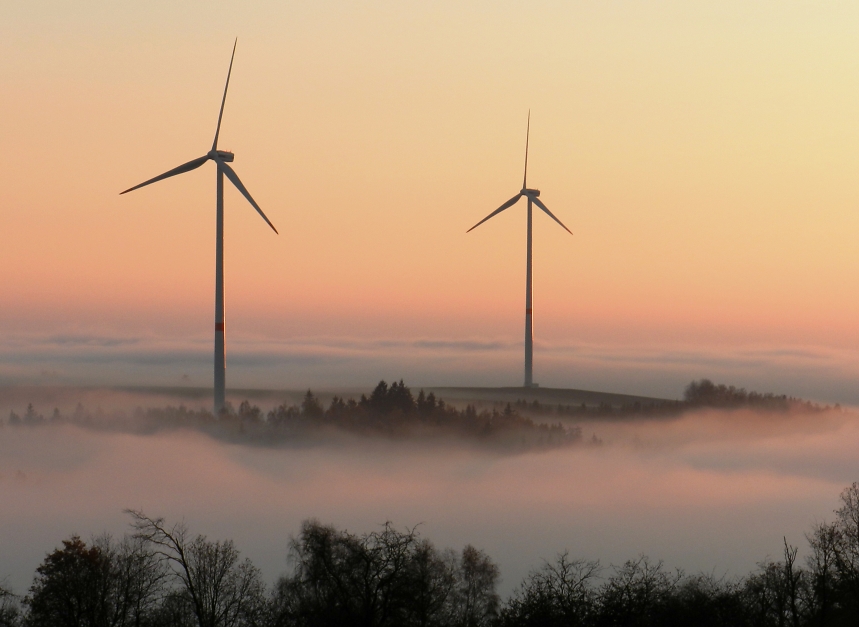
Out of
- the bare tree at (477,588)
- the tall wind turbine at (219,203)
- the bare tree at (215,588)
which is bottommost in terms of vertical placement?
the bare tree at (477,588)

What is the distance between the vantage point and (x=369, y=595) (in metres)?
65.6

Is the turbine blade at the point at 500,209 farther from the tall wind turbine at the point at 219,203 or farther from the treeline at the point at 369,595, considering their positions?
the treeline at the point at 369,595

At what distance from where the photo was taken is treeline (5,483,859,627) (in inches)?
2635

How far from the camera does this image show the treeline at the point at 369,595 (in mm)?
66938

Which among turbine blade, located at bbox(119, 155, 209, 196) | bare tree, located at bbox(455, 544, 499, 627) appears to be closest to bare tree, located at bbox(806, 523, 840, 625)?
bare tree, located at bbox(455, 544, 499, 627)

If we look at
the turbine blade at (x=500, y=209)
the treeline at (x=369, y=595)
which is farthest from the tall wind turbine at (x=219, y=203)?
the turbine blade at (x=500, y=209)

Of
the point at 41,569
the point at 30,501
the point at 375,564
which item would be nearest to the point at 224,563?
the point at 41,569

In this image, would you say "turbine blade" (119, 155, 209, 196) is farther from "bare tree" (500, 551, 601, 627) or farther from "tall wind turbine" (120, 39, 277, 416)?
"bare tree" (500, 551, 601, 627)

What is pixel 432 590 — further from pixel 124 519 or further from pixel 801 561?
pixel 124 519

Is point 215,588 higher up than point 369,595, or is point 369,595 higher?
point 369,595

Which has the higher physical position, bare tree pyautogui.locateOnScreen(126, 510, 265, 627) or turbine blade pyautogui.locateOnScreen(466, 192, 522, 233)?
turbine blade pyautogui.locateOnScreen(466, 192, 522, 233)

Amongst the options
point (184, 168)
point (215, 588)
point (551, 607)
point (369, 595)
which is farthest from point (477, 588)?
point (184, 168)

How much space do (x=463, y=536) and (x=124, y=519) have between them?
178ft

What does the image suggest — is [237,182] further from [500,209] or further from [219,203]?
[500,209]
